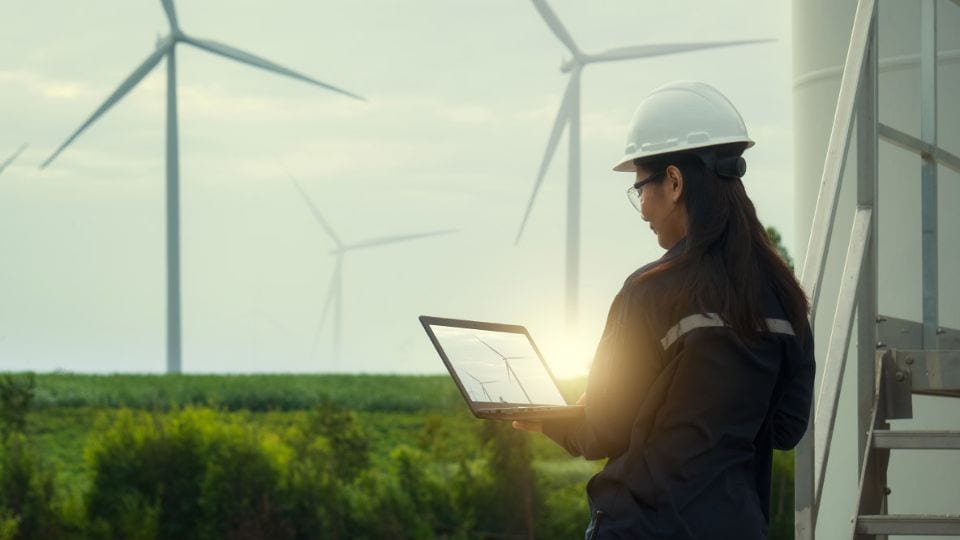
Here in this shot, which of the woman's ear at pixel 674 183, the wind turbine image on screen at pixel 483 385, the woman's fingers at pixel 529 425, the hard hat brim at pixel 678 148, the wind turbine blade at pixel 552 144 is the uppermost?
the wind turbine blade at pixel 552 144

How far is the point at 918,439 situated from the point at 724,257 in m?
2.15

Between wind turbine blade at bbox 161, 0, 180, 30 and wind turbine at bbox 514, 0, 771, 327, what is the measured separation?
696 centimetres

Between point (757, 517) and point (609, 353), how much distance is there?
1.76 feet

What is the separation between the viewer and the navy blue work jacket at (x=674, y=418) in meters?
3.68

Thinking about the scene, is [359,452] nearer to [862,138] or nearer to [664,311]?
[862,138]

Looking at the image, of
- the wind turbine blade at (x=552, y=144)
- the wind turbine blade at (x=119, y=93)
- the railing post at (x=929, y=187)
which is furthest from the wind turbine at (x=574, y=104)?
the railing post at (x=929, y=187)

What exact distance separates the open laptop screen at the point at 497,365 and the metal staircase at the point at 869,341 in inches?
58.7

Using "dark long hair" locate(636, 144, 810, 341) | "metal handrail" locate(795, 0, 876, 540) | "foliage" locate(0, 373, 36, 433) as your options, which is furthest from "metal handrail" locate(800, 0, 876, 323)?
"foliage" locate(0, 373, 36, 433)

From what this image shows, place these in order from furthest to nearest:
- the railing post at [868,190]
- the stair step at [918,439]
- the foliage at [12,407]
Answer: the foliage at [12,407]
the railing post at [868,190]
the stair step at [918,439]

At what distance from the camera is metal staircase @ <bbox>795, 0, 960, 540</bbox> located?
560 cm

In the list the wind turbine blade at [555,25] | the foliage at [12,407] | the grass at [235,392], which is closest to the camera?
the foliage at [12,407]

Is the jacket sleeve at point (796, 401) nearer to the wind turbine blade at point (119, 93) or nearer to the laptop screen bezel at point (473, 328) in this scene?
the laptop screen bezel at point (473, 328)

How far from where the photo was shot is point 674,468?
370 centimetres

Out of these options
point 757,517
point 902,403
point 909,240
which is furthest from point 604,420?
point 909,240
